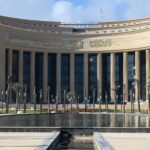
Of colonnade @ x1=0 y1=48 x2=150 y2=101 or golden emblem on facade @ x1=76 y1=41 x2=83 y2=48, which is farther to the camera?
golden emblem on facade @ x1=76 y1=41 x2=83 y2=48

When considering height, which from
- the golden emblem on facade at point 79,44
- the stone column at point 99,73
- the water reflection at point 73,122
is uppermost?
the golden emblem on facade at point 79,44

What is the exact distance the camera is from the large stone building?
112m

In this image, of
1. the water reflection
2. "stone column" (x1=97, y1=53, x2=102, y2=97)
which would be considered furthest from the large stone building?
the water reflection

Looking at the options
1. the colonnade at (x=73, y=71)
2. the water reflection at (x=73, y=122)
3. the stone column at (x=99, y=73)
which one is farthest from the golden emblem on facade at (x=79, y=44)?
the water reflection at (x=73, y=122)

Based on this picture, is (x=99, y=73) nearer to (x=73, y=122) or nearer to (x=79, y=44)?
(x=79, y=44)

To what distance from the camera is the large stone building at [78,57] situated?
11162cm

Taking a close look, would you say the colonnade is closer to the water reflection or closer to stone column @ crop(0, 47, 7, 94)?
stone column @ crop(0, 47, 7, 94)

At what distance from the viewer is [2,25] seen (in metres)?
110

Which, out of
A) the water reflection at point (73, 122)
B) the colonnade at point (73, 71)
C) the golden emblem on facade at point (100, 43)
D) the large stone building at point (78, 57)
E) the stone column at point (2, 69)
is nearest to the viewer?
the water reflection at point (73, 122)

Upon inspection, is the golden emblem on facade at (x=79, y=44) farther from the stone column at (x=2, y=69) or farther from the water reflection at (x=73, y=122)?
the water reflection at (x=73, y=122)

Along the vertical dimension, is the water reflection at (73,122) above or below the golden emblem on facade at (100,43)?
below

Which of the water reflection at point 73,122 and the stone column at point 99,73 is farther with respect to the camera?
the stone column at point 99,73

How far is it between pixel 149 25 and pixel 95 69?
19.4 m

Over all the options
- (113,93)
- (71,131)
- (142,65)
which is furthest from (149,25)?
(71,131)
